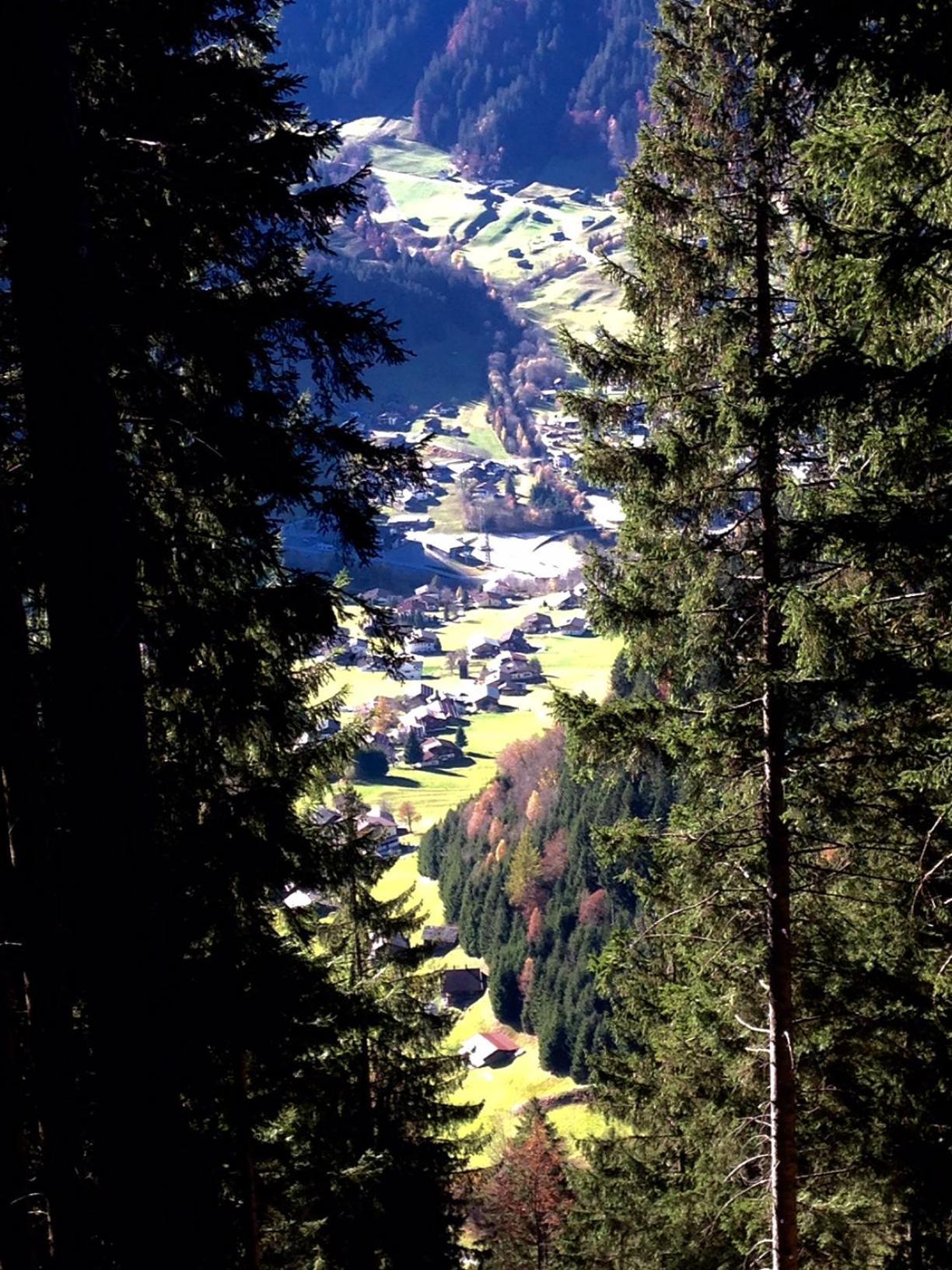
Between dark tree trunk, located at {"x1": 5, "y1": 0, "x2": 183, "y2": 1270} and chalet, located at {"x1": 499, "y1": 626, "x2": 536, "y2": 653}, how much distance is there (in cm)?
11171

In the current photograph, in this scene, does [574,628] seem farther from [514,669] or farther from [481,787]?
[481,787]

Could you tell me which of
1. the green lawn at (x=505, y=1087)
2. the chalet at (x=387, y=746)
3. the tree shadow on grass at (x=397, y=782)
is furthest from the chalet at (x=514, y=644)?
the green lawn at (x=505, y=1087)

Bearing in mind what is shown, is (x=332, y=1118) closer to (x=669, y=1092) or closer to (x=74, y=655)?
Result: (x=669, y=1092)

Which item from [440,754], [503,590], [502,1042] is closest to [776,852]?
[502,1042]

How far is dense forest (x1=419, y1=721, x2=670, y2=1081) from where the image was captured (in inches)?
2019

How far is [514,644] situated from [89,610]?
113209mm

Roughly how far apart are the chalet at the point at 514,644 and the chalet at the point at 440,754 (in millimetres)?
24614

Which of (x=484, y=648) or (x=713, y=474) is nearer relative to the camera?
(x=713, y=474)

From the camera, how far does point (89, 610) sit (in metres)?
4.82

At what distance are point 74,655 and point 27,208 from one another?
1.92 meters

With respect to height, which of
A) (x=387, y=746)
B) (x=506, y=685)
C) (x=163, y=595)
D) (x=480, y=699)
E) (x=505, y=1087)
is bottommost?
(x=505, y=1087)

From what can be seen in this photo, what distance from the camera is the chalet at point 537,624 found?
12688cm

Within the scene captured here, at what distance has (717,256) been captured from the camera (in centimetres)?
812

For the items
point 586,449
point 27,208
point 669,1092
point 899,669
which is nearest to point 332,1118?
point 669,1092
